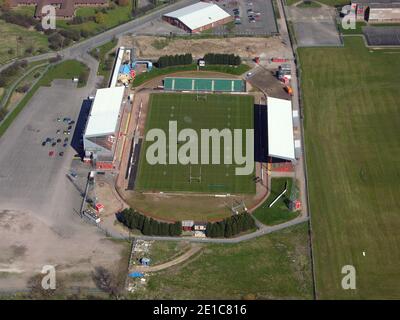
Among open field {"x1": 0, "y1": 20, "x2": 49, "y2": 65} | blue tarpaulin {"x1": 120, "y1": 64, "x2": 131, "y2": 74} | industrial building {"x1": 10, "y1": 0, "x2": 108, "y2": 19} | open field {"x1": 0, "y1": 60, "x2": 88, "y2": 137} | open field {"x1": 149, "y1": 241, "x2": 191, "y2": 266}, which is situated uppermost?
industrial building {"x1": 10, "y1": 0, "x2": 108, "y2": 19}

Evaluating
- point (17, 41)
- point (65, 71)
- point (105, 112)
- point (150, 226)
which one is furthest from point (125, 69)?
point (150, 226)

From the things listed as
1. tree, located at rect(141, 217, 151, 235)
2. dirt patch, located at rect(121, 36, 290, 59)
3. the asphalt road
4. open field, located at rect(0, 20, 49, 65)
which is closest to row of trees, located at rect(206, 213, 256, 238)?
tree, located at rect(141, 217, 151, 235)

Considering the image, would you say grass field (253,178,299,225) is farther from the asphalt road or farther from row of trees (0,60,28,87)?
row of trees (0,60,28,87)

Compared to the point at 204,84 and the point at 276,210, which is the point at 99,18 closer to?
the point at 204,84

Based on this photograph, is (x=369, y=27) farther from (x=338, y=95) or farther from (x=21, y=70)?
(x=21, y=70)

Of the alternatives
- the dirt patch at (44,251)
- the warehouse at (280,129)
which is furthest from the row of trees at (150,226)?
the warehouse at (280,129)
